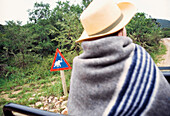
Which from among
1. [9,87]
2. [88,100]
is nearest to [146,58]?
[88,100]

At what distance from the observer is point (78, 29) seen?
454cm

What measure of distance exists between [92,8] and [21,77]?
19.6 feet

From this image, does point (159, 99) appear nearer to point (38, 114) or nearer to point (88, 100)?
point (88, 100)

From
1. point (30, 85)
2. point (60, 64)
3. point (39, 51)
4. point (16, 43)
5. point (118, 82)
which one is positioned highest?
point (118, 82)

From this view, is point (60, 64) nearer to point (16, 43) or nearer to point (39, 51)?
point (16, 43)

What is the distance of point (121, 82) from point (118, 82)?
2 centimetres

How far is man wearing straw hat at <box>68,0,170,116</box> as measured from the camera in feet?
2.61

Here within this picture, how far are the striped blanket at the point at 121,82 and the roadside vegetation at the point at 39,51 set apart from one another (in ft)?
7.80

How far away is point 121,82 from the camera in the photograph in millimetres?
826

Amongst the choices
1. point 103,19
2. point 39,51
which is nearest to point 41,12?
point 39,51

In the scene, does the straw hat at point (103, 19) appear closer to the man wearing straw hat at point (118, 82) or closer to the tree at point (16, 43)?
the man wearing straw hat at point (118, 82)

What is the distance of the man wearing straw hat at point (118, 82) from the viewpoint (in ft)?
2.61

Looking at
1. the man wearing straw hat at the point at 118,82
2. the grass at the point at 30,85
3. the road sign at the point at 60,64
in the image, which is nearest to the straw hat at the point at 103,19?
the man wearing straw hat at the point at 118,82

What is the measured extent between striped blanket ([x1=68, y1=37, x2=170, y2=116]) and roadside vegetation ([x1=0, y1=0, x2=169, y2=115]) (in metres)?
2.38
